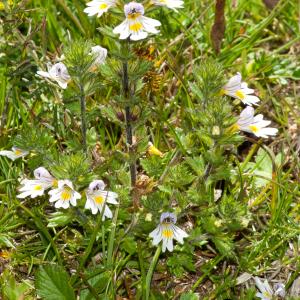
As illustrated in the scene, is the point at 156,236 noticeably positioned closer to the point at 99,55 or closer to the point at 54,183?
the point at 54,183

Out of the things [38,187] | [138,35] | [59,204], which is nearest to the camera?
[138,35]

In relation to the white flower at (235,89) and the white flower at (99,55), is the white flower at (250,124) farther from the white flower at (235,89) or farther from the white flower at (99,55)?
the white flower at (99,55)

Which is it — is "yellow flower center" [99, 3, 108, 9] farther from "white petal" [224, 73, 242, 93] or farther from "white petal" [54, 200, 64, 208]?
"white petal" [54, 200, 64, 208]


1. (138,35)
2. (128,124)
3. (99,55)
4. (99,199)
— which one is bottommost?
(99,199)

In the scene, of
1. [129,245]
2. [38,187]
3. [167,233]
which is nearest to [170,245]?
[167,233]

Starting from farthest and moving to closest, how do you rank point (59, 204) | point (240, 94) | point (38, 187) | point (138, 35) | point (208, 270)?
1. point (208, 270)
2. point (240, 94)
3. point (38, 187)
4. point (59, 204)
5. point (138, 35)

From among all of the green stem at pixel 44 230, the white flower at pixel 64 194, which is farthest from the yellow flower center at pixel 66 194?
the green stem at pixel 44 230

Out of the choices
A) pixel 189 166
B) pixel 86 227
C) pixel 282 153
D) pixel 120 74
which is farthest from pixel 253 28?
pixel 86 227
